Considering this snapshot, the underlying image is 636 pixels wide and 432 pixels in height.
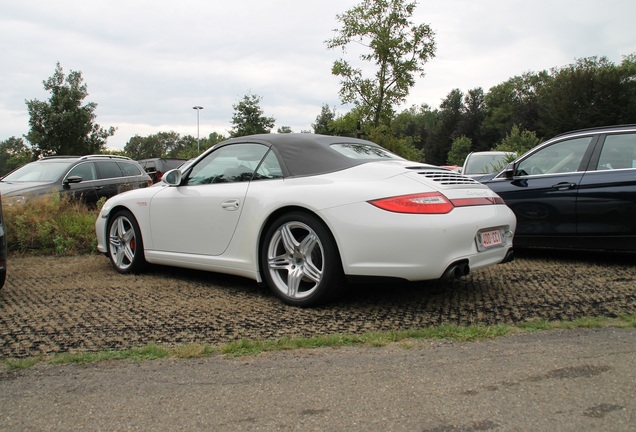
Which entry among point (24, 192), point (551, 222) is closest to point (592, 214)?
point (551, 222)

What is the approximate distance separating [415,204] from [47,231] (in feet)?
19.9

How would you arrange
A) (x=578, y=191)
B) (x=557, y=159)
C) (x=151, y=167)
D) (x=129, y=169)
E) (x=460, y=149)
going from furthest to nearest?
1. (x=460, y=149)
2. (x=151, y=167)
3. (x=129, y=169)
4. (x=557, y=159)
5. (x=578, y=191)

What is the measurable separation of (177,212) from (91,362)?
2297mm

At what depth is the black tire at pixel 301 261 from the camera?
12.7 ft

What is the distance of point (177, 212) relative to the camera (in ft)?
16.7

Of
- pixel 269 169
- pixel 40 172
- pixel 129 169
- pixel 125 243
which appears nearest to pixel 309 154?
pixel 269 169

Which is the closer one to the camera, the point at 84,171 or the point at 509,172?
the point at 509,172

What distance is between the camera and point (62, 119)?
27.1m

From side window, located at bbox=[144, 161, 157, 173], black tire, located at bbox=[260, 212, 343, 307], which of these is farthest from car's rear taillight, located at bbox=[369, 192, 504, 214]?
side window, located at bbox=[144, 161, 157, 173]

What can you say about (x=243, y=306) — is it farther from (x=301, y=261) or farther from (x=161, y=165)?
(x=161, y=165)

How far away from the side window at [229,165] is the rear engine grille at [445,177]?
4.69 feet

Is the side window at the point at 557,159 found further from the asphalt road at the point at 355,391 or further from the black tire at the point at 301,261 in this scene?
the black tire at the point at 301,261

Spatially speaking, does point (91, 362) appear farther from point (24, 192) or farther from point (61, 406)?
point (24, 192)

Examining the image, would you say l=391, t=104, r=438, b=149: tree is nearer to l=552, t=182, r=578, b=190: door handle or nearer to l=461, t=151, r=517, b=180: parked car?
l=461, t=151, r=517, b=180: parked car
